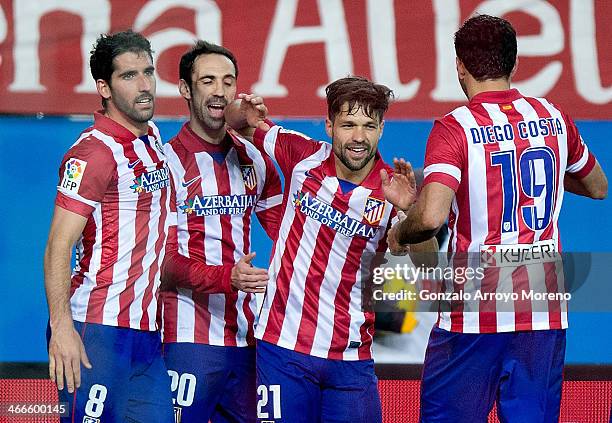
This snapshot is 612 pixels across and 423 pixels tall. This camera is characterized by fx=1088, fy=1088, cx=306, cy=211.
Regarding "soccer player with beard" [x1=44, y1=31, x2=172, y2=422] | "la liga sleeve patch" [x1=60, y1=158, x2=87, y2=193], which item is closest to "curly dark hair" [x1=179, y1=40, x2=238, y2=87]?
Result: "soccer player with beard" [x1=44, y1=31, x2=172, y2=422]

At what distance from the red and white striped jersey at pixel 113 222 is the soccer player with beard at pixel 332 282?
0.50 meters

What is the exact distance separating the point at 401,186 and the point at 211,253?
930 mm

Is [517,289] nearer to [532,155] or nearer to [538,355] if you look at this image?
[538,355]

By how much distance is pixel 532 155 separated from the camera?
3695 millimetres

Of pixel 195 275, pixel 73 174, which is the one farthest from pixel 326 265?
pixel 73 174

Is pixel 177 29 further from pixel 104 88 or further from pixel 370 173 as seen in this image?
pixel 370 173

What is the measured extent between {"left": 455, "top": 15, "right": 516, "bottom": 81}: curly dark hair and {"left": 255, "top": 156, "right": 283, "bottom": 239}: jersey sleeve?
1084 mm

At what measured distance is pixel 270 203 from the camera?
4.53 metres

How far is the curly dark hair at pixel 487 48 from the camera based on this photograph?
146 inches

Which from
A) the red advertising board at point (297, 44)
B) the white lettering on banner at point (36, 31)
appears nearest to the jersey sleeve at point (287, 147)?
the red advertising board at point (297, 44)

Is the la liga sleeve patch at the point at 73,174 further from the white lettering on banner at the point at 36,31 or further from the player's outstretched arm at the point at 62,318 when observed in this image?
the white lettering on banner at the point at 36,31

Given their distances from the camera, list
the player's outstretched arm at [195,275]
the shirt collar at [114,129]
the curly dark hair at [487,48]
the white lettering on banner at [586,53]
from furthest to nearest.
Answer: the white lettering on banner at [586,53]
the player's outstretched arm at [195,275]
the shirt collar at [114,129]
the curly dark hair at [487,48]

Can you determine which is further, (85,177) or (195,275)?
(195,275)

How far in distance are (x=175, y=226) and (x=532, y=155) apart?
1481 millimetres
